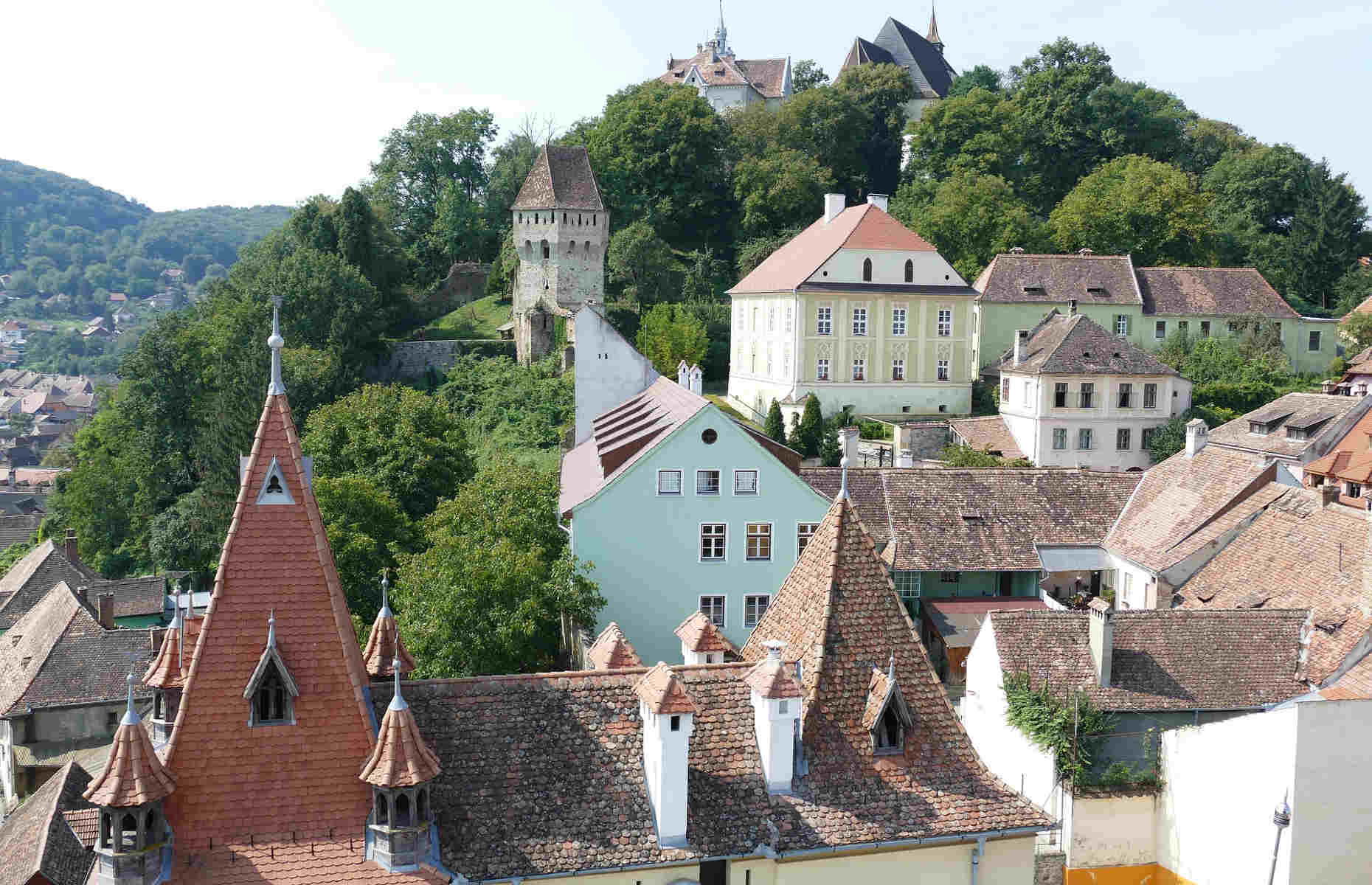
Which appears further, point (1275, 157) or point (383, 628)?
point (1275, 157)

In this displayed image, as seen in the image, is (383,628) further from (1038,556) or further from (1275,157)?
(1275,157)

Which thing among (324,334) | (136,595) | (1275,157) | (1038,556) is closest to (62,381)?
(324,334)

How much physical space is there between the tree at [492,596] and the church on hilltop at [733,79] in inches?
3235

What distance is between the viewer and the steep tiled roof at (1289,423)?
46.1 meters


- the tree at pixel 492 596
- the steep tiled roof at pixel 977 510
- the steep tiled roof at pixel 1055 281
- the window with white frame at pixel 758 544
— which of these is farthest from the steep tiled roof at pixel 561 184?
the window with white frame at pixel 758 544

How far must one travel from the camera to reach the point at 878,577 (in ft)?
53.7

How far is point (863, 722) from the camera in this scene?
1534cm

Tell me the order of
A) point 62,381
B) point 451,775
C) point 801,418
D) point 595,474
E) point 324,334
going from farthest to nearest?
point 62,381 → point 324,334 → point 801,418 → point 595,474 → point 451,775

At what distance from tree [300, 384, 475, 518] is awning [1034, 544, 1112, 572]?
68.6ft

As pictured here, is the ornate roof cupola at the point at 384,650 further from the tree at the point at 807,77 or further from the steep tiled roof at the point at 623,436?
the tree at the point at 807,77

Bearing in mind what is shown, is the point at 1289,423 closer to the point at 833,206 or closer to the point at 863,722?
the point at 833,206

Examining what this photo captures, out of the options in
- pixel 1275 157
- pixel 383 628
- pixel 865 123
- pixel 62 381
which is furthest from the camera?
pixel 62 381

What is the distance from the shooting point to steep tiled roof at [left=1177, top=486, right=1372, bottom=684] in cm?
2686

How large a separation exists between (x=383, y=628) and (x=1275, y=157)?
80575mm
